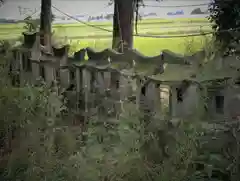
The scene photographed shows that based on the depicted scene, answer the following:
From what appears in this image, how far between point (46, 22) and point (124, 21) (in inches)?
20.2

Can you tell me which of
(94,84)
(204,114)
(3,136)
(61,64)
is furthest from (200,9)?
(3,136)

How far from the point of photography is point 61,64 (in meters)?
2.31

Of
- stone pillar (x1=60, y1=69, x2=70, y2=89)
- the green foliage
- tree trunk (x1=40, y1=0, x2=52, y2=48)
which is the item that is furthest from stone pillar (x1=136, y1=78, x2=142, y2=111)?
the green foliage

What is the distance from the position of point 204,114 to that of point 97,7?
77 centimetres

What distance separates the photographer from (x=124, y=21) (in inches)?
80.5

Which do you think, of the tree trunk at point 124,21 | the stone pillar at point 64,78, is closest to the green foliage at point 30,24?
the stone pillar at point 64,78

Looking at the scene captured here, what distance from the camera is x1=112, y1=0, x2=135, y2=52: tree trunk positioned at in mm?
2041

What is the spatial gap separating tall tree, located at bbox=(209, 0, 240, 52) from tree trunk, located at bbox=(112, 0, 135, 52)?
38cm

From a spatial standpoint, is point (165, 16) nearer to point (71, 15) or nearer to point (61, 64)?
point (71, 15)

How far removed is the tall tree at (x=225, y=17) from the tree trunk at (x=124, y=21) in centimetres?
38

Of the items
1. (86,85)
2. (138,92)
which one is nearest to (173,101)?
(138,92)

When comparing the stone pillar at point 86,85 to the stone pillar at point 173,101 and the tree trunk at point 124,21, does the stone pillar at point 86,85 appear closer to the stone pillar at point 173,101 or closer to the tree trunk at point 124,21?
the tree trunk at point 124,21

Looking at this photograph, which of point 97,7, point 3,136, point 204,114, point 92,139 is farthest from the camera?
point 3,136

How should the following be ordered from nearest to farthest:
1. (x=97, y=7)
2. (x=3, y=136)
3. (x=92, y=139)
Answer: (x=92, y=139), (x=97, y=7), (x=3, y=136)
